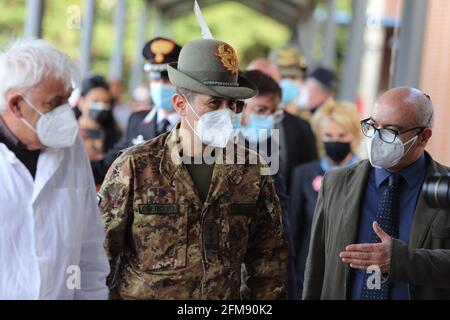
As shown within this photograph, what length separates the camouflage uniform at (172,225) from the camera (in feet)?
12.5

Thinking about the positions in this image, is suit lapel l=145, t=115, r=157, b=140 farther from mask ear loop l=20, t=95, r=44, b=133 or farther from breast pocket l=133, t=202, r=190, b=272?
mask ear loop l=20, t=95, r=44, b=133


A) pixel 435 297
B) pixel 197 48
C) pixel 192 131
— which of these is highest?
pixel 197 48

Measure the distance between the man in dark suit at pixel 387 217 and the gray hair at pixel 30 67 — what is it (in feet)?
4.65

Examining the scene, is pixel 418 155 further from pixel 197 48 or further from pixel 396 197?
pixel 197 48

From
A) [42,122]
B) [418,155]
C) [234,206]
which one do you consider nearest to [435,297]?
[418,155]

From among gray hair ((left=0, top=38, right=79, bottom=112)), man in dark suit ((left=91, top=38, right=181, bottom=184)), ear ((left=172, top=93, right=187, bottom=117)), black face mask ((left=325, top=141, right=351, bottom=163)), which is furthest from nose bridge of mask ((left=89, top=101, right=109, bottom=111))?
gray hair ((left=0, top=38, right=79, bottom=112))

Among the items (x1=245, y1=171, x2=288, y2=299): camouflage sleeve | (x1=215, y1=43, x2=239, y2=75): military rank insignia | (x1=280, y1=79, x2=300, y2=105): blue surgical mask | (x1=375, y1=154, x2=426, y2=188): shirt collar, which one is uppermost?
(x1=215, y1=43, x2=239, y2=75): military rank insignia

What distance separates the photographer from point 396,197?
13.8 ft

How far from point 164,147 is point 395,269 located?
1107 millimetres

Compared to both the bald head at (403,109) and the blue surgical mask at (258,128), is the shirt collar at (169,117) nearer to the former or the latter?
the blue surgical mask at (258,128)

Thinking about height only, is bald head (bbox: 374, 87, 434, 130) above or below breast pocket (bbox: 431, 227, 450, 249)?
above

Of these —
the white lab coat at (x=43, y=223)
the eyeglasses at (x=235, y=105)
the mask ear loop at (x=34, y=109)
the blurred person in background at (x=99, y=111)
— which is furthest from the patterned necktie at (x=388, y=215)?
the blurred person in background at (x=99, y=111)

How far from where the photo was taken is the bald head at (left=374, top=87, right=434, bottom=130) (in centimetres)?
427

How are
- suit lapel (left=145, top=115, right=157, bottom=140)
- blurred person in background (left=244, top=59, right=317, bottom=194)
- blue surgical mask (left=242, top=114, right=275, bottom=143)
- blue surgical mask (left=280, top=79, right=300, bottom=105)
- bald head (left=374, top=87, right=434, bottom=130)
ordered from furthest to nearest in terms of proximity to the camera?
blue surgical mask (left=280, top=79, right=300, bottom=105)
blurred person in background (left=244, top=59, right=317, bottom=194)
suit lapel (left=145, top=115, right=157, bottom=140)
blue surgical mask (left=242, top=114, right=275, bottom=143)
bald head (left=374, top=87, right=434, bottom=130)
